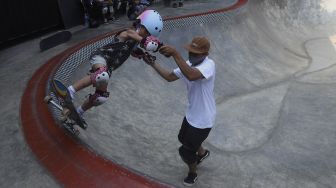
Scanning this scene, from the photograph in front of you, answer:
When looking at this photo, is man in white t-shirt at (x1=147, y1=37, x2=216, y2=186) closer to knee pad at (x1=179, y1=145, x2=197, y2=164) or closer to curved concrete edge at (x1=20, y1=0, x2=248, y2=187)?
knee pad at (x1=179, y1=145, x2=197, y2=164)

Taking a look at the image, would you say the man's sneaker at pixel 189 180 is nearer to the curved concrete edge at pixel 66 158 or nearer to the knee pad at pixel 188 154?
the knee pad at pixel 188 154

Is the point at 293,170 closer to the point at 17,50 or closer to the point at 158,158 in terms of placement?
the point at 158,158

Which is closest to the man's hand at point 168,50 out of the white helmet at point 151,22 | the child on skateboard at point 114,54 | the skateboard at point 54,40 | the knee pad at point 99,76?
the child on skateboard at point 114,54

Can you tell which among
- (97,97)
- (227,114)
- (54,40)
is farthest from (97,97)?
(54,40)

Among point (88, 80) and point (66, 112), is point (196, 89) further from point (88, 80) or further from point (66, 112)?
point (66, 112)

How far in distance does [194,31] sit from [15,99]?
24.1 feet

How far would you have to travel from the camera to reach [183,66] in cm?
410

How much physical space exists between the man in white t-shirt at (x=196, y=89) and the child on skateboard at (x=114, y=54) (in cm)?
58

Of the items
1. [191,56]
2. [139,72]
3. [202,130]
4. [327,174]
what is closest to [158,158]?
A: [202,130]

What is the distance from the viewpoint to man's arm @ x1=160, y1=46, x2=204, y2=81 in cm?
409

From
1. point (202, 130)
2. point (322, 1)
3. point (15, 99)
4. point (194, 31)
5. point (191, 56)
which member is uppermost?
point (191, 56)

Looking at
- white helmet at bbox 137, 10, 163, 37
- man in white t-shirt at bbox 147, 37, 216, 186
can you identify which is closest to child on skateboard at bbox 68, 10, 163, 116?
white helmet at bbox 137, 10, 163, 37

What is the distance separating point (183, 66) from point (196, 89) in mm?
494

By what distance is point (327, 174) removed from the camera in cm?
655
